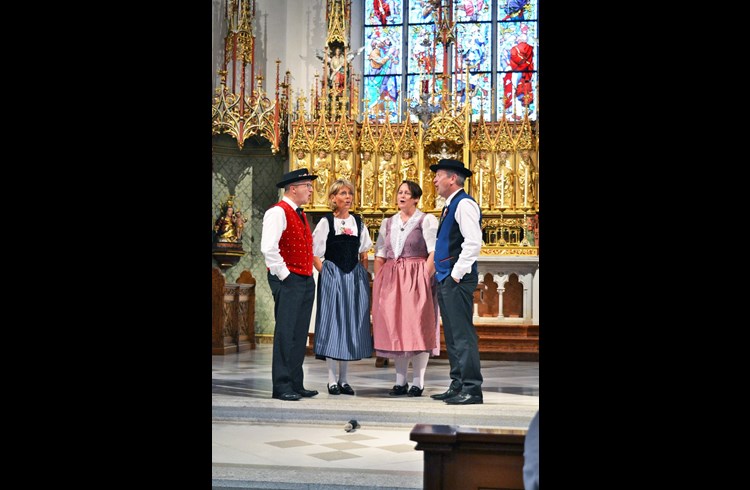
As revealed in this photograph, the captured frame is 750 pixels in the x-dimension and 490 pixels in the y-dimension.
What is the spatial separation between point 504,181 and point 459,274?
4358 millimetres

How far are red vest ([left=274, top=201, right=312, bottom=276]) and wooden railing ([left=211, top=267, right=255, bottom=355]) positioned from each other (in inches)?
157

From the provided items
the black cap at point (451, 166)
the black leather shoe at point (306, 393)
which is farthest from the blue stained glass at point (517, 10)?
the black leather shoe at point (306, 393)

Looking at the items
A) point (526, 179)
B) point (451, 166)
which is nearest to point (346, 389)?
point (451, 166)

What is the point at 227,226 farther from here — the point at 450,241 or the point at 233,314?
the point at 450,241

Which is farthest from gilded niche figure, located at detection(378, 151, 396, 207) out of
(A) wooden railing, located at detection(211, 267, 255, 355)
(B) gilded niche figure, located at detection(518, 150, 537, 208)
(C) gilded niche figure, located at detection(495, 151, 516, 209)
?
(A) wooden railing, located at detection(211, 267, 255, 355)

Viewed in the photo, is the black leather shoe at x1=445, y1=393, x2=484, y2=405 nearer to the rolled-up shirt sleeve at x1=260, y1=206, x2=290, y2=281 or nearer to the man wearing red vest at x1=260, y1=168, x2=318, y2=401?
the man wearing red vest at x1=260, y1=168, x2=318, y2=401

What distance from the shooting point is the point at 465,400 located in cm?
576

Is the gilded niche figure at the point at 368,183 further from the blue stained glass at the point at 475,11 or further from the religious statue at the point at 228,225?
the blue stained glass at the point at 475,11

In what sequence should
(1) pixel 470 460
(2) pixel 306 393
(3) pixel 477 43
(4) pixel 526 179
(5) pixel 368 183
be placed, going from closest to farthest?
(1) pixel 470 460 < (2) pixel 306 393 < (4) pixel 526 179 < (5) pixel 368 183 < (3) pixel 477 43

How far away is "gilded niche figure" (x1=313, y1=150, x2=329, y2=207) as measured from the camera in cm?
1009

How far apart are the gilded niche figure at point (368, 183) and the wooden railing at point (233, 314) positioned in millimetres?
1821
